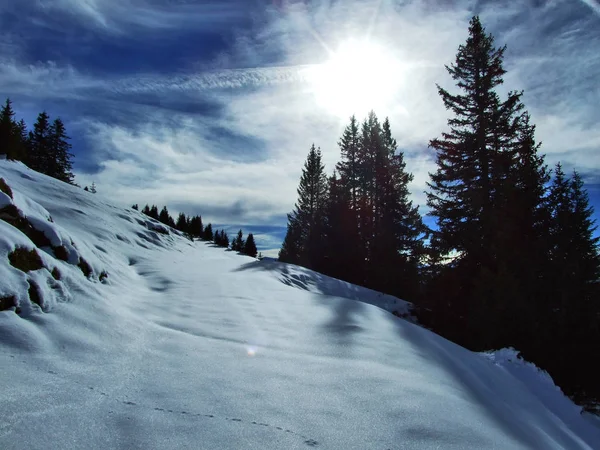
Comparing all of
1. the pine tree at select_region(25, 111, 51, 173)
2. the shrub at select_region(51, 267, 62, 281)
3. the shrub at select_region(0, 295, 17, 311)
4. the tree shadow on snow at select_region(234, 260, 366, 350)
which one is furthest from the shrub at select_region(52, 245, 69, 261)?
the pine tree at select_region(25, 111, 51, 173)

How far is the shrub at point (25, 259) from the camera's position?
3.95m

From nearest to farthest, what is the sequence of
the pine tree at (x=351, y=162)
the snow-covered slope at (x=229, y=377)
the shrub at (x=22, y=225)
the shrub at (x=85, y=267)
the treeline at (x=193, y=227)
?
1. the snow-covered slope at (x=229, y=377)
2. the shrub at (x=22, y=225)
3. the shrub at (x=85, y=267)
4. the pine tree at (x=351, y=162)
5. the treeline at (x=193, y=227)

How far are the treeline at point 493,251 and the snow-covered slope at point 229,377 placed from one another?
15.9 feet

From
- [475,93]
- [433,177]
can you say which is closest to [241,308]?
[433,177]

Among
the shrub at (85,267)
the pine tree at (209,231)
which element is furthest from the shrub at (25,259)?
the pine tree at (209,231)

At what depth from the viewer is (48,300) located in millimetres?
3898

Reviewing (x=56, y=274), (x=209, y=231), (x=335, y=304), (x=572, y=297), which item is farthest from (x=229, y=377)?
(x=209, y=231)

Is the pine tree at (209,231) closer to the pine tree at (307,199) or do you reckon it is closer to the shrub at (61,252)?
the pine tree at (307,199)

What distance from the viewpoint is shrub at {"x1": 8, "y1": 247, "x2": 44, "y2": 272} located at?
3.95 m

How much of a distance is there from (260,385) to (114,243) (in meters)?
8.77

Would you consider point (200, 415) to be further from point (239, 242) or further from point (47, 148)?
point (239, 242)

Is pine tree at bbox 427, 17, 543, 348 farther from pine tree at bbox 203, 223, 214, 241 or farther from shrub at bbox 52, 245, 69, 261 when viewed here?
pine tree at bbox 203, 223, 214, 241

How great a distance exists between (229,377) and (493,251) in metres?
12.4

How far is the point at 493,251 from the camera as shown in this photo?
12734 mm
